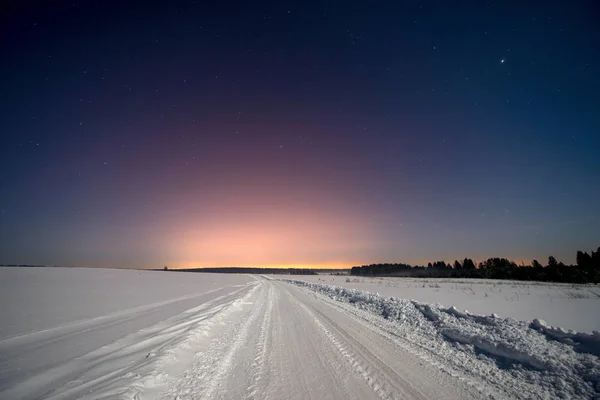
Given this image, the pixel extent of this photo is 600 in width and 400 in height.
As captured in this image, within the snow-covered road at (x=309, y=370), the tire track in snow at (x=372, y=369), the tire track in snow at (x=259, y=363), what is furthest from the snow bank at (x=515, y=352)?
the tire track in snow at (x=259, y=363)

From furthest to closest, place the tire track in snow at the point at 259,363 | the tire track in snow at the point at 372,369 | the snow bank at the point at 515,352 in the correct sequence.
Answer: the snow bank at the point at 515,352 → the tire track in snow at the point at 259,363 → the tire track in snow at the point at 372,369

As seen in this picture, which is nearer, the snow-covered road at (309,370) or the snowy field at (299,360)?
the snow-covered road at (309,370)

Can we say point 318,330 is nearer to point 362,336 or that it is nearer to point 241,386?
point 362,336

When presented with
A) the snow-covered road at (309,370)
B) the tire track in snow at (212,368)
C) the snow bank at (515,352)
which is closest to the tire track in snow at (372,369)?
the snow-covered road at (309,370)

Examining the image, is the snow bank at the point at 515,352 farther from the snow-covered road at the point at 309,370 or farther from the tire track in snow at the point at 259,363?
the tire track in snow at the point at 259,363

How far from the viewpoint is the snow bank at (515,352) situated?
4.56 meters

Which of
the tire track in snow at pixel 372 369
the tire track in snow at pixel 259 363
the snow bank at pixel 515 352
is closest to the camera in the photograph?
the tire track in snow at pixel 372 369

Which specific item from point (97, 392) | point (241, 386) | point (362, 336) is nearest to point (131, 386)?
point (97, 392)

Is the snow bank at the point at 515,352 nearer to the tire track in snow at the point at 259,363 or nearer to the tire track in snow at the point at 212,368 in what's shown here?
the tire track in snow at the point at 259,363

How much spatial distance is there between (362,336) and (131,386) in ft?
19.4

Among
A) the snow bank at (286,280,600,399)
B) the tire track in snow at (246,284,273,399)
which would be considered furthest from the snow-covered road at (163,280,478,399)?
the snow bank at (286,280,600,399)

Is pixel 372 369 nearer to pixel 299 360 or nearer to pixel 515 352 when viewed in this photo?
pixel 299 360

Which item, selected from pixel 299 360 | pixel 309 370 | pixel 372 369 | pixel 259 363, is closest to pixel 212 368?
pixel 259 363

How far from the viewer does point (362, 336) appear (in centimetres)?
773
